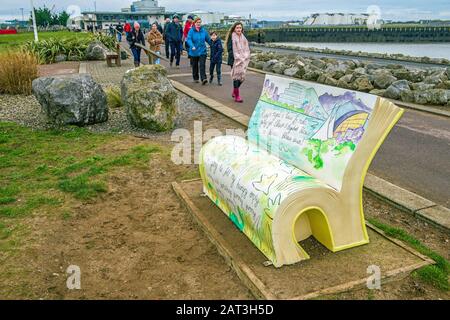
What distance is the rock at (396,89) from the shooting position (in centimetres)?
A: 982

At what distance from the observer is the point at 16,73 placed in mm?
10617

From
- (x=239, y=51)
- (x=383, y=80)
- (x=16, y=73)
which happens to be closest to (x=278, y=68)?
(x=383, y=80)

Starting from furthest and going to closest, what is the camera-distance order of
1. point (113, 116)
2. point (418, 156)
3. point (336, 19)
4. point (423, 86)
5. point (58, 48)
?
point (336, 19) → point (58, 48) → point (423, 86) → point (113, 116) → point (418, 156)

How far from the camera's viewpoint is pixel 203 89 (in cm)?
1127

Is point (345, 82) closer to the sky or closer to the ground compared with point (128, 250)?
closer to the sky

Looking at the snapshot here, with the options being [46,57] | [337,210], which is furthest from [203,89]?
[46,57]

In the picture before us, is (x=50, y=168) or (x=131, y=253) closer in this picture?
(x=131, y=253)

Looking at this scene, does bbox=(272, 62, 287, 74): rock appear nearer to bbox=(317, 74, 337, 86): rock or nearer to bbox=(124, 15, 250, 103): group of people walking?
bbox=(317, 74, 337, 86): rock

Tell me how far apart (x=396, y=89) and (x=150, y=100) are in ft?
20.1

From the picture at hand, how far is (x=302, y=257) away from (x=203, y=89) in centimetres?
860

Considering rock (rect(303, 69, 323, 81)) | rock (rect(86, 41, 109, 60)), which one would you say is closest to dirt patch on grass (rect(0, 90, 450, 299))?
rock (rect(303, 69, 323, 81))

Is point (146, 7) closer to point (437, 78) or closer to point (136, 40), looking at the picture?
point (136, 40)

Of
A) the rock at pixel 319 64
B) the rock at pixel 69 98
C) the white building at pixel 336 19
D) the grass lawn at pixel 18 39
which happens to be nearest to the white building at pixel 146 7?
the white building at pixel 336 19

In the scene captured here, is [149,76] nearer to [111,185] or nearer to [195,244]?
[111,185]
